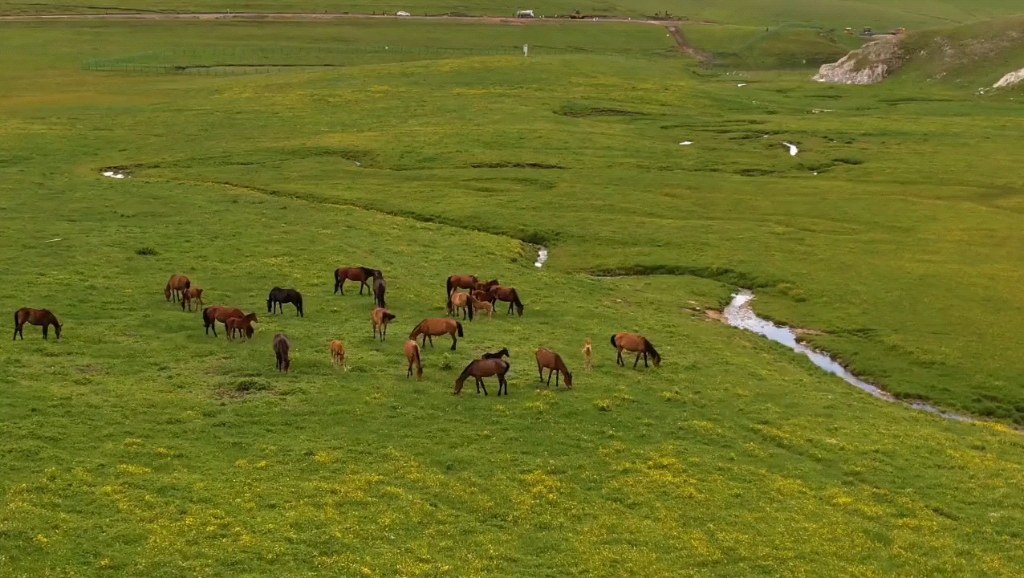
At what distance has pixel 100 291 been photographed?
3325 cm

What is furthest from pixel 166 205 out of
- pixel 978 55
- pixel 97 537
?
pixel 978 55

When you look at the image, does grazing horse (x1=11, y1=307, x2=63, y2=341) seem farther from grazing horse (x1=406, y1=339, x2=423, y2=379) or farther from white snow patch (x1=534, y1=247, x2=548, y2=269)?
white snow patch (x1=534, y1=247, x2=548, y2=269)

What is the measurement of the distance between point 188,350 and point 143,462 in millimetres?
7147

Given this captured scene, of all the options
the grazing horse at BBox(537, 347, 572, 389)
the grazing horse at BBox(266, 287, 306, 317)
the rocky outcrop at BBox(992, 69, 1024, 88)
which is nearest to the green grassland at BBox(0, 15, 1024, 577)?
the grazing horse at BBox(266, 287, 306, 317)

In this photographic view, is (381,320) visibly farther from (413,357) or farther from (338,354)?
(413,357)

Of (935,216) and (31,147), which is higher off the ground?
(31,147)

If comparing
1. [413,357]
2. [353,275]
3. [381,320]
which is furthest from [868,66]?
[413,357]

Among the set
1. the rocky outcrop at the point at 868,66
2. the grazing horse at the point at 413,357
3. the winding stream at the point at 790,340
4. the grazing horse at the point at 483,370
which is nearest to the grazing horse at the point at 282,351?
the grazing horse at the point at 413,357

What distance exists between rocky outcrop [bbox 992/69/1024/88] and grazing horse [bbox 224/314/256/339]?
3345 inches

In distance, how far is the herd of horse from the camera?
2547 cm

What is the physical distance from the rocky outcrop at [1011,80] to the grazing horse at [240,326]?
279ft

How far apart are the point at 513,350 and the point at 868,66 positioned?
8781 centimetres

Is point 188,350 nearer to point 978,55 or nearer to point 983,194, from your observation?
point 983,194

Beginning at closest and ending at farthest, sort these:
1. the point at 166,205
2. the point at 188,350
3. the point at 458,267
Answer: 1. the point at 188,350
2. the point at 458,267
3. the point at 166,205
